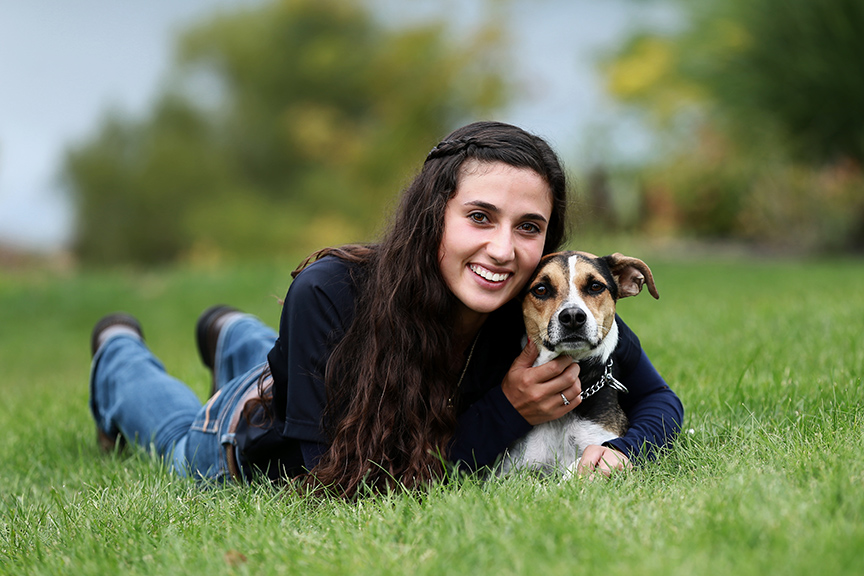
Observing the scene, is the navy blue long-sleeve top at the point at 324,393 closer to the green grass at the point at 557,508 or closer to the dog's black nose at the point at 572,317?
the green grass at the point at 557,508

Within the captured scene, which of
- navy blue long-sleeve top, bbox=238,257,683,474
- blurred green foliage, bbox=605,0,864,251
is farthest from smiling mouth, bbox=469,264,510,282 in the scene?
blurred green foliage, bbox=605,0,864,251

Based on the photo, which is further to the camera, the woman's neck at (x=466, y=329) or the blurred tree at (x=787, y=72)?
the blurred tree at (x=787, y=72)

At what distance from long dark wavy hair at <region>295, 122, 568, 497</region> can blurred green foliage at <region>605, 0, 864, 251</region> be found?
948 cm

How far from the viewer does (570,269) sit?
120 inches

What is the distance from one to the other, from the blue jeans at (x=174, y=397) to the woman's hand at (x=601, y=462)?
150cm

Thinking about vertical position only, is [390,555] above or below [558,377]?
below

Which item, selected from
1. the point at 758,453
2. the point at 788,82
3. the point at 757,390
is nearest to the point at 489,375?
the point at 758,453

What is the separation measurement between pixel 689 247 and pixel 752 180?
200cm

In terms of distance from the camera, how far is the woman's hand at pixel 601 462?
2711 mm

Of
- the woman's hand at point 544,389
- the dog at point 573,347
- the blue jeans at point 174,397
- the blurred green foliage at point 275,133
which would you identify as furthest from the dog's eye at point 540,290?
the blurred green foliage at point 275,133

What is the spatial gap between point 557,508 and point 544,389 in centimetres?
62

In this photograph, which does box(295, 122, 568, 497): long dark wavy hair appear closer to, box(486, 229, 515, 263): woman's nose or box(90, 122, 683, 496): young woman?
box(90, 122, 683, 496): young woman

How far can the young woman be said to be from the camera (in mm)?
2850

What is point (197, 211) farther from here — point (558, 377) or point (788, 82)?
point (558, 377)
